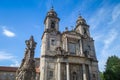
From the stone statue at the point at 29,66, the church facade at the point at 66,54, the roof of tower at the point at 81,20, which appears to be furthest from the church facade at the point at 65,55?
the stone statue at the point at 29,66

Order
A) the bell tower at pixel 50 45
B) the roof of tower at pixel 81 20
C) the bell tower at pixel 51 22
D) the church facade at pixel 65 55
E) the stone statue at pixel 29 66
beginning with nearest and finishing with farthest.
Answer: the stone statue at pixel 29 66, the bell tower at pixel 50 45, the church facade at pixel 65 55, the bell tower at pixel 51 22, the roof of tower at pixel 81 20

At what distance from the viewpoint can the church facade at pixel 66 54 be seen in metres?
25.8

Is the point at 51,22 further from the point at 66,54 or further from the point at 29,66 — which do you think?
the point at 29,66

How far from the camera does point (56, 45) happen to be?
28719 mm

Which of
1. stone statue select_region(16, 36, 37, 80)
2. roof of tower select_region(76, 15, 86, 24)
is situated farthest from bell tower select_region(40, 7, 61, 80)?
stone statue select_region(16, 36, 37, 80)

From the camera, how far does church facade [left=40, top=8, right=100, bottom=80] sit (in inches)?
1017

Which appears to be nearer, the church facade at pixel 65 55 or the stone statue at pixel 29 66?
the stone statue at pixel 29 66

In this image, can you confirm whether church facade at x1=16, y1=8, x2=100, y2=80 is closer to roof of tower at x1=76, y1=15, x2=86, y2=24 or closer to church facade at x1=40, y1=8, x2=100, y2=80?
church facade at x1=40, y1=8, x2=100, y2=80

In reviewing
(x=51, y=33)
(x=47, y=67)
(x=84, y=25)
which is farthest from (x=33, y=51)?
(x=84, y=25)

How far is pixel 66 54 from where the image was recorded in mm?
27172

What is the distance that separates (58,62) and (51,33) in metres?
6.38

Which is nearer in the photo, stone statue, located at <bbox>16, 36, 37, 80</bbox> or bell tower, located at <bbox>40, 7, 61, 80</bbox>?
stone statue, located at <bbox>16, 36, 37, 80</bbox>

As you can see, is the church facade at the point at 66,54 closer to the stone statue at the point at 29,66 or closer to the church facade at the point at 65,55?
the church facade at the point at 65,55

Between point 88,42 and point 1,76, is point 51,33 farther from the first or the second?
point 1,76
